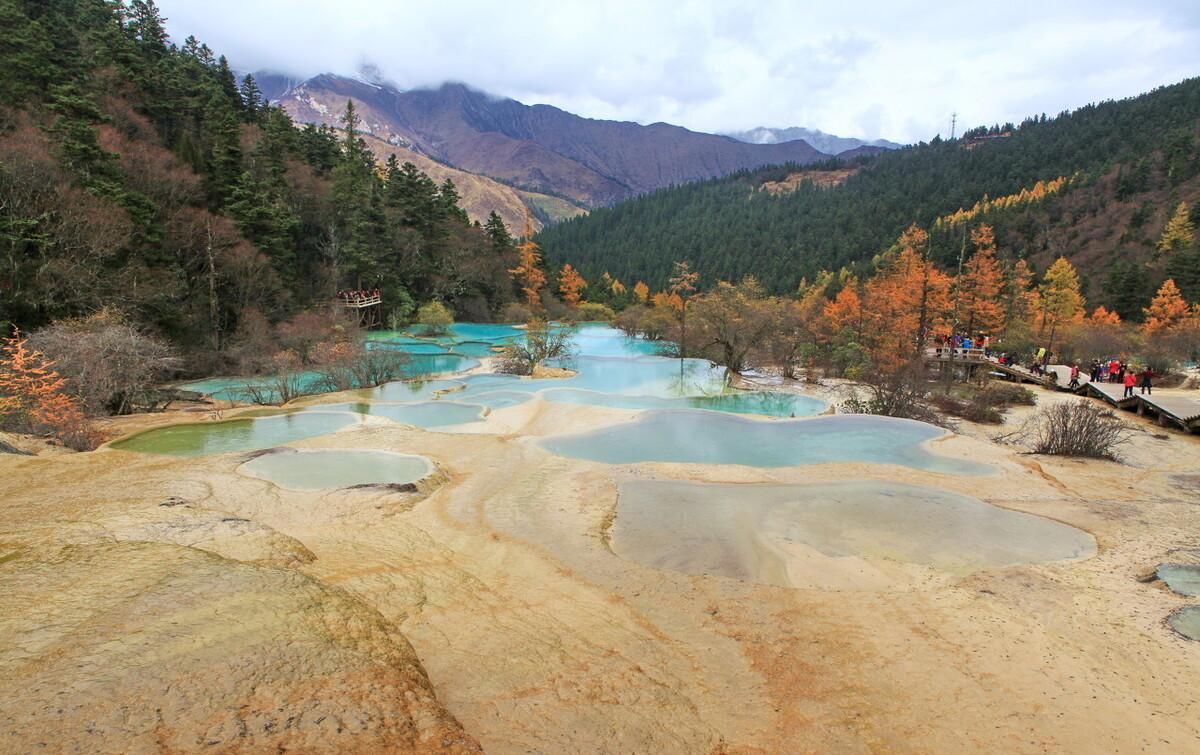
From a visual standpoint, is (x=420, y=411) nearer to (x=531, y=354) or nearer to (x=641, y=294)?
(x=531, y=354)

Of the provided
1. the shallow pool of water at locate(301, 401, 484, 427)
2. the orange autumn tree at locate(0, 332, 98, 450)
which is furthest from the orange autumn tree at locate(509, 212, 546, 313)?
the orange autumn tree at locate(0, 332, 98, 450)

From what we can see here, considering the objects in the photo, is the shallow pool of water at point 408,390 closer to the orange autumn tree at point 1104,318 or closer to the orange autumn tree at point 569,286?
the orange autumn tree at point 569,286

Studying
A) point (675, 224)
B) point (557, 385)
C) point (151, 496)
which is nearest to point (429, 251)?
point (557, 385)

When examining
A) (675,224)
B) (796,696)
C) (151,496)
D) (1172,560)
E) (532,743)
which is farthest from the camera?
(675,224)

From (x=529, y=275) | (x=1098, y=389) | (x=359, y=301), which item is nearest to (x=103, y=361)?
(x=359, y=301)

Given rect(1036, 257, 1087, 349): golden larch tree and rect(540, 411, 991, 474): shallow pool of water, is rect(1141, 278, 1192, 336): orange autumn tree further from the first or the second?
rect(540, 411, 991, 474): shallow pool of water

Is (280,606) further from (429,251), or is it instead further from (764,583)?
(429,251)
